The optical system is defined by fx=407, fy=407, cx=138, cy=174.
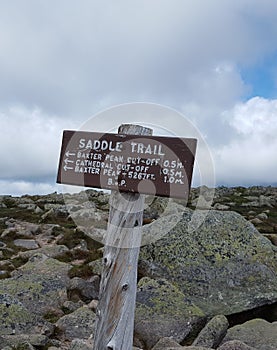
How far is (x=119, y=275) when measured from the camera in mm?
6020

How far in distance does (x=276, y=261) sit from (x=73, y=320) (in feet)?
21.9

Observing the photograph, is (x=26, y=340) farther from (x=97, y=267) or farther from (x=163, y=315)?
(x=97, y=267)

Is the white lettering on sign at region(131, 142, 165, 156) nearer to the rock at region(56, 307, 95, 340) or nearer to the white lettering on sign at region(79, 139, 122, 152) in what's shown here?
the white lettering on sign at region(79, 139, 122, 152)

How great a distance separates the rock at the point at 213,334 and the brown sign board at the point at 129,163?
154 inches

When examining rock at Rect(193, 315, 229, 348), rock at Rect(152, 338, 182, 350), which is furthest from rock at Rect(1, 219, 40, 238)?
rock at Rect(152, 338, 182, 350)

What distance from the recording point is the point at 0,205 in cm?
3962

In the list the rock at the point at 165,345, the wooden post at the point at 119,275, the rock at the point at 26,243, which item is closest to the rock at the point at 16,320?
the rock at the point at 165,345

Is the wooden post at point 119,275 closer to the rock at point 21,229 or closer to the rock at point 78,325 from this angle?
the rock at point 78,325

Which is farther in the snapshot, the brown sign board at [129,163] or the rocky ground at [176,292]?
the rocky ground at [176,292]

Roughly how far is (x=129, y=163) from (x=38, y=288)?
6.19 m

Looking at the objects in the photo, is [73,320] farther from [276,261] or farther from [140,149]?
[276,261]

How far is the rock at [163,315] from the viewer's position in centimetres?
880

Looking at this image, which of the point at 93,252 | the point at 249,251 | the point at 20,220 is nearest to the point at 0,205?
the point at 20,220

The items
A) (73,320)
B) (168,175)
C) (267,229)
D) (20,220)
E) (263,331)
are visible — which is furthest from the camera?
(20,220)
